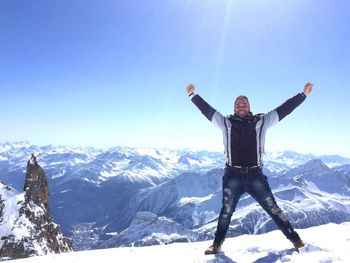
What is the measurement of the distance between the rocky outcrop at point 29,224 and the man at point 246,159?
2375 inches

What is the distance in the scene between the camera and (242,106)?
36.9 ft

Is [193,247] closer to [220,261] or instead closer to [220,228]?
[220,228]

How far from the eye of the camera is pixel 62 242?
73625 millimetres

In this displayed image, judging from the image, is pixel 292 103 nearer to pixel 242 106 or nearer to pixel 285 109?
pixel 285 109

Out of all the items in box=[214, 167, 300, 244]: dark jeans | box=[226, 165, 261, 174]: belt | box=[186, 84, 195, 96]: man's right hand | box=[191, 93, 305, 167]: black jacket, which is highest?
box=[186, 84, 195, 96]: man's right hand

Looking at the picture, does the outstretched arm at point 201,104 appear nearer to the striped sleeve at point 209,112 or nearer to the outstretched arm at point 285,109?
the striped sleeve at point 209,112

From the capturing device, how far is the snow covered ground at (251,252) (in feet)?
32.9

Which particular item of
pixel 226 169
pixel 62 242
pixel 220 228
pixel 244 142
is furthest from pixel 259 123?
pixel 62 242

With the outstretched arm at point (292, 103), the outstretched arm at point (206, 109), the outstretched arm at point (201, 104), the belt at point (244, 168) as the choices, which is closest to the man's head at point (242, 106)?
the outstretched arm at point (206, 109)

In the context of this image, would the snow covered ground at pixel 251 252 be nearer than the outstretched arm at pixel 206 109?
Yes

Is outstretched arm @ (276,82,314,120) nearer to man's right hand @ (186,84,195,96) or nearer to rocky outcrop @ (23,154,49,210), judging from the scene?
man's right hand @ (186,84,195,96)

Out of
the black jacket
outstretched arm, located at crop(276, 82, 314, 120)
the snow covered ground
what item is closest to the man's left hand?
outstretched arm, located at crop(276, 82, 314, 120)

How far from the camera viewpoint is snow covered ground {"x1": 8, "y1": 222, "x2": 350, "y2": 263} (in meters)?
10.0

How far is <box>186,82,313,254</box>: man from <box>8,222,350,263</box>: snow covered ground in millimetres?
577
